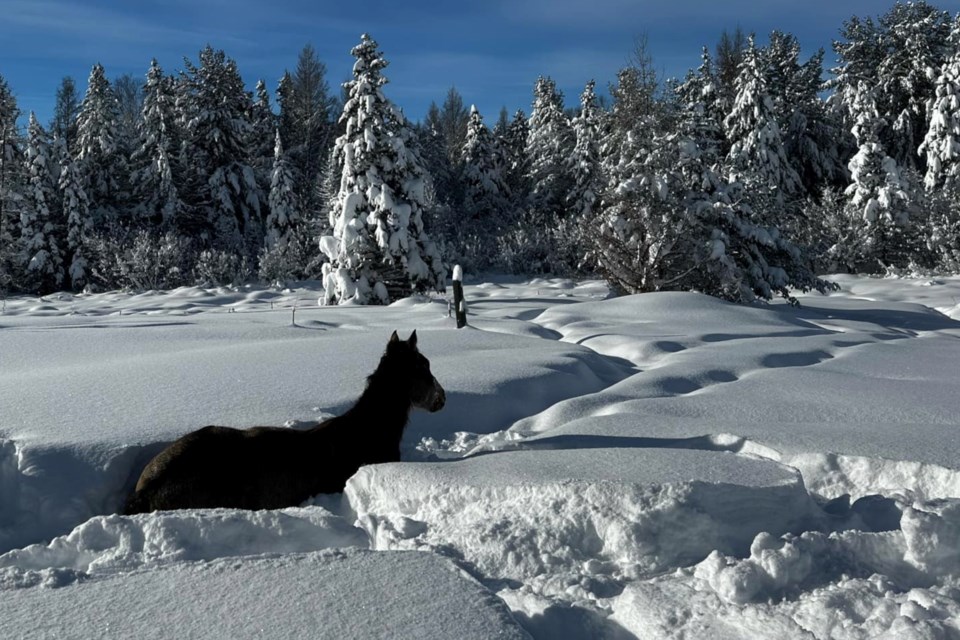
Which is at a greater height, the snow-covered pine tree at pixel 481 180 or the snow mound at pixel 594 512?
the snow-covered pine tree at pixel 481 180

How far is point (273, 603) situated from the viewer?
221 centimetres

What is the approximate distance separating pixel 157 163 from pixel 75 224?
21.9 ft

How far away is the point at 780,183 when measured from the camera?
35906 mm

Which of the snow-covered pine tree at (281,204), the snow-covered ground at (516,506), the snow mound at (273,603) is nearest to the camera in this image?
the snow mound at (273,603)

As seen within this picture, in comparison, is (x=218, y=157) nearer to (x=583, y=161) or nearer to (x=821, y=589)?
(x=583, y=161)

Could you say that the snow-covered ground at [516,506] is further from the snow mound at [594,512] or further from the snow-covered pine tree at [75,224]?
the snow-covered pine tree at [75,224]

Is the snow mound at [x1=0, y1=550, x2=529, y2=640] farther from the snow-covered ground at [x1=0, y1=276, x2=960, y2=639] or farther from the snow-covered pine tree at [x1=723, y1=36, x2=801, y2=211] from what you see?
the snow-covered pine tree at [x1=723, y1=36, x2=801, y2=211]

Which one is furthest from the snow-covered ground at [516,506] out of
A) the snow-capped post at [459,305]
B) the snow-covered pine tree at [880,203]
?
the snow-covered pine tree at [880,203]

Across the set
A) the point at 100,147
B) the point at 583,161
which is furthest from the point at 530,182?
the point at 100,147

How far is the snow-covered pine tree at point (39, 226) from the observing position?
3083cm

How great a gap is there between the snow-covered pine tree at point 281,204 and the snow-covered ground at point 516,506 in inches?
1137

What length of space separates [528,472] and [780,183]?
120ft

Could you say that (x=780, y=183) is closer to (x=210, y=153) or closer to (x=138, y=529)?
(x=210, y=153)

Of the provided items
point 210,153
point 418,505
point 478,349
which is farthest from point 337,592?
point 210,153
